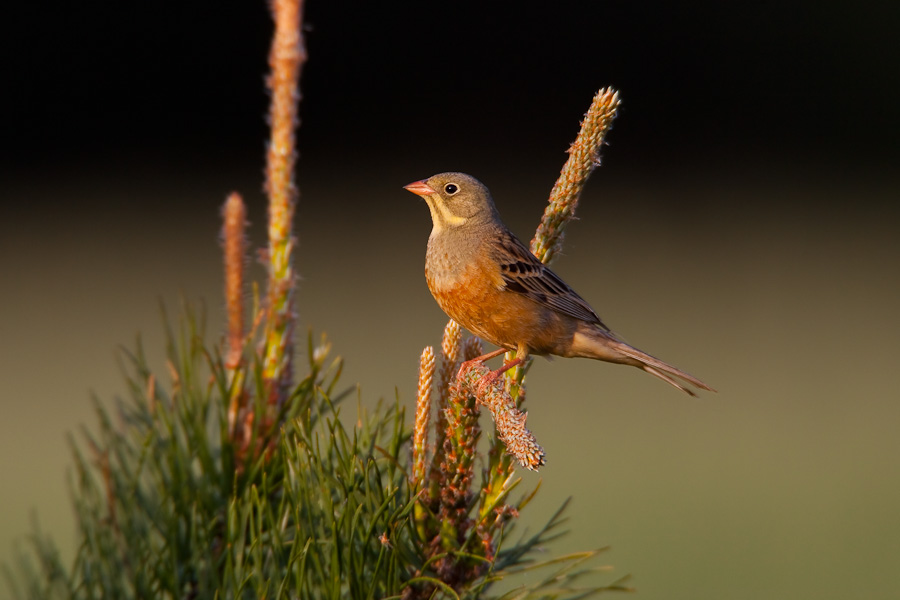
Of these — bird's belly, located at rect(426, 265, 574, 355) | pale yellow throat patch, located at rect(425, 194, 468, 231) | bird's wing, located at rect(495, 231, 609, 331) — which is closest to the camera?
bird's belly, located at rect(426, 265, 574, 355)

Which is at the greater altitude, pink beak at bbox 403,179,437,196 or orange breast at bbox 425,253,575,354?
pink beak at bbox 403,179,437,196

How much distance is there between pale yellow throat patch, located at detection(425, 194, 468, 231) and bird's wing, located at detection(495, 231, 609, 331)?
4.0 inches

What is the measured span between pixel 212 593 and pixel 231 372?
0.87 feet

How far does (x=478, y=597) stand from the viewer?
3.23 ft

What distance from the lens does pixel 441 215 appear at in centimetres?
194

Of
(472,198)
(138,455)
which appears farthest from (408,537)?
(472,198)

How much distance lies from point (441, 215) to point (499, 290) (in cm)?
28

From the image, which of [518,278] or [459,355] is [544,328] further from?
[459,355]

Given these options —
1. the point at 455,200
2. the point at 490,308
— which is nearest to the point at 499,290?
the point at 490,308

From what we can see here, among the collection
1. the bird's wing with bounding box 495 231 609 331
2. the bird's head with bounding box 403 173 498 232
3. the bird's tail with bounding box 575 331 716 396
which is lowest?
the bird's tail with bounding box 575 331 716 396

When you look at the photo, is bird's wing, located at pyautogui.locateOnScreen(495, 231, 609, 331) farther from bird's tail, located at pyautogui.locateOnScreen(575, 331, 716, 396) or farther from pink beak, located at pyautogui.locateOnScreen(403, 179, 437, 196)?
pink beak, located at pyautogui.locateOnScreen(403, 179, 437, 196)

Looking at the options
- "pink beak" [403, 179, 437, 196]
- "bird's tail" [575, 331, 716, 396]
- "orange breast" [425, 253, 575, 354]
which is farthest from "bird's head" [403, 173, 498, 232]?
"bird's tail" [575, 331, 716, 396]

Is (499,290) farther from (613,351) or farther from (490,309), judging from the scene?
(613,351)

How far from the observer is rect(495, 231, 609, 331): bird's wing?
1786 millimetres
